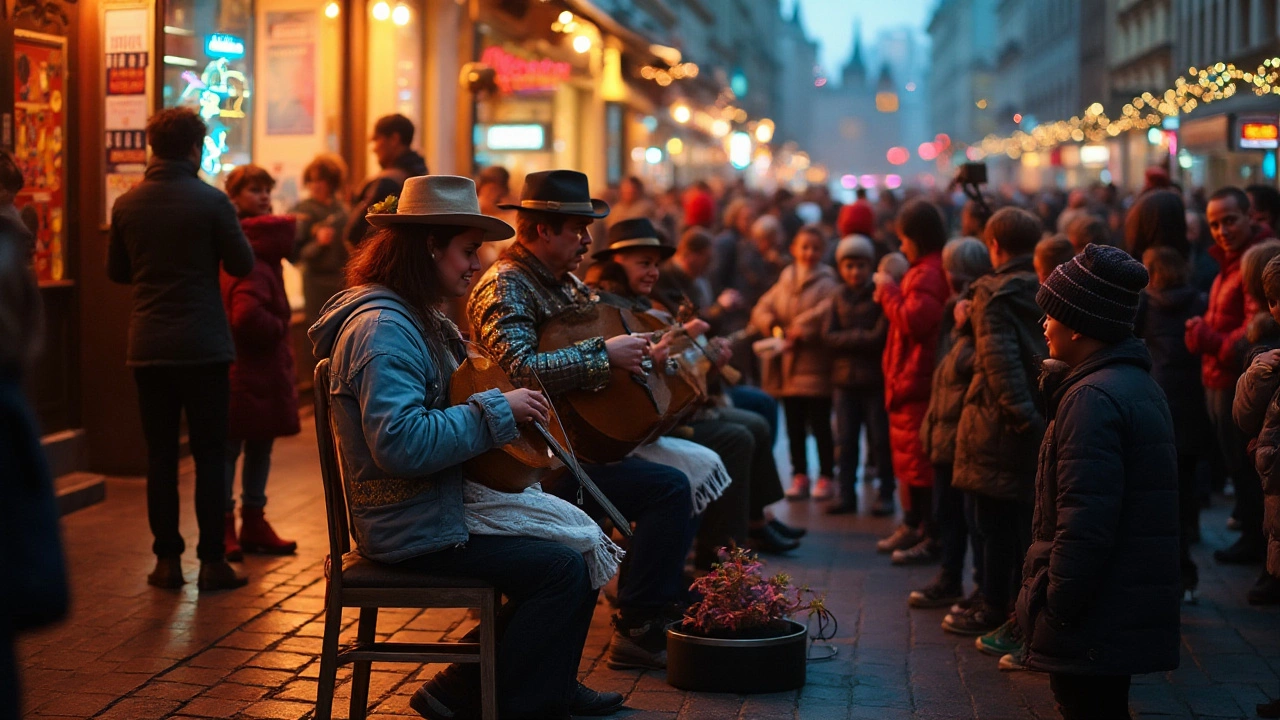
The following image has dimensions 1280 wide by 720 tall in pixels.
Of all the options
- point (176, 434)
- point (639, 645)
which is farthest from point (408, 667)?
point (176, 434)

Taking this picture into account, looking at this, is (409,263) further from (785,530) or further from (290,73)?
(290,73)

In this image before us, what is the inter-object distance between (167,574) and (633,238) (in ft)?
8.88

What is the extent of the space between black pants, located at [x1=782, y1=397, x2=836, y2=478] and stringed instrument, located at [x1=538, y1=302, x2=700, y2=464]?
4.26m

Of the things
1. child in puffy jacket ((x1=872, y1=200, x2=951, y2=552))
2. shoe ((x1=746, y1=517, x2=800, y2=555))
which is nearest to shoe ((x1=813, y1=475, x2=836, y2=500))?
shoe ((x1=746, y1=517, x2=800, y2=555))

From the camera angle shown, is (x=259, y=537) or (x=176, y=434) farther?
(x=259, y=537)

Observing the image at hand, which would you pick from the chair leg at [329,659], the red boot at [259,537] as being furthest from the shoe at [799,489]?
the chair leg at [329,659]

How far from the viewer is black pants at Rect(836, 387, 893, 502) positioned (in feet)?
32.3

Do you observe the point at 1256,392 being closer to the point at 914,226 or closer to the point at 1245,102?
the point at 914,226

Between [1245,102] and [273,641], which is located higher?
[1245,102]

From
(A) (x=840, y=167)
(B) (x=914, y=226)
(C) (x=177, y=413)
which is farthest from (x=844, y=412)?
(A) (x=840, y=167)

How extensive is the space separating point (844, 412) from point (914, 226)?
1.97 metres

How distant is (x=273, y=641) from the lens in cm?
625

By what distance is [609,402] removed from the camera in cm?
573

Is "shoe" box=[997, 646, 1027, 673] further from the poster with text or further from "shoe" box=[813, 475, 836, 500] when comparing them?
the poster with text
